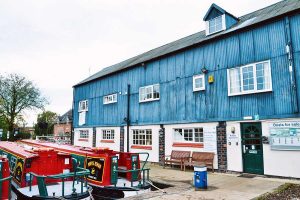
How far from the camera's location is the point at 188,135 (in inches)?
559

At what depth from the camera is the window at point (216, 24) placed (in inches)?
563

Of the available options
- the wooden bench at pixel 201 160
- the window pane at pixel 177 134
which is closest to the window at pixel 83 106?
the window pane at pixel 177 134

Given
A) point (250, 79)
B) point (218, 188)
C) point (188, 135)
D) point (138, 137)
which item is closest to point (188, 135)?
point (188, 135)

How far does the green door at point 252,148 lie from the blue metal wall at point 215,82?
621mm

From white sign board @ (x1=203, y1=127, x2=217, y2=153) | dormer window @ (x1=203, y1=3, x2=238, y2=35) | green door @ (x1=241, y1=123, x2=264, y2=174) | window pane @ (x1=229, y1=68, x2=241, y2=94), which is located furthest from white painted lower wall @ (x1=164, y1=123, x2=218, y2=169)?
dormer window @ (x1=203, y1=3, x2=238, y2=35)

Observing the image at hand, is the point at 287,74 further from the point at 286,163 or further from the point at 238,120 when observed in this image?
the point at 286,163

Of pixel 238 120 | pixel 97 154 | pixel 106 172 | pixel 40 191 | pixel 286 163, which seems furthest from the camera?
pixel 238 120

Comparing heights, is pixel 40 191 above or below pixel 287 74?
below

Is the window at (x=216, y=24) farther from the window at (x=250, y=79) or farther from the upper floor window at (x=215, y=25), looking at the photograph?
the window at (x=250, y=79)

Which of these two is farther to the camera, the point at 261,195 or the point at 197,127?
the point at 197,127

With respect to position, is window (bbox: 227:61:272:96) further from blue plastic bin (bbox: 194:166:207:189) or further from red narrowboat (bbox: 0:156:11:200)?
red narrowboat (bbox: 0:156:11:200)

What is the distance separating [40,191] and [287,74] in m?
10.1

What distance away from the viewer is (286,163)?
395 inches

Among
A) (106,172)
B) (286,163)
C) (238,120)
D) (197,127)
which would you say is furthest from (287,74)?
(106,172)
